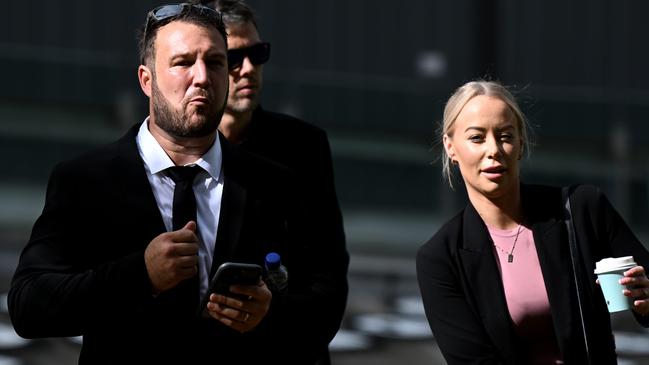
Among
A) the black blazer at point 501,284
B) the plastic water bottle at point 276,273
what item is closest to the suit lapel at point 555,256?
the black blazer at point 501,284

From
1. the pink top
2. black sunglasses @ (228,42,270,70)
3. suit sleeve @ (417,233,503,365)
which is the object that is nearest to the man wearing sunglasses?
black sunglasses @ (228,42,270,70)

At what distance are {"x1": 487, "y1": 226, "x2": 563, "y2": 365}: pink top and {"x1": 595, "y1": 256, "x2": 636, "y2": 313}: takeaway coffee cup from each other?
0.21 m

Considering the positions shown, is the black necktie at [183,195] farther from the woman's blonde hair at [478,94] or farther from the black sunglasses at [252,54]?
the black sunglasses at [252,54]

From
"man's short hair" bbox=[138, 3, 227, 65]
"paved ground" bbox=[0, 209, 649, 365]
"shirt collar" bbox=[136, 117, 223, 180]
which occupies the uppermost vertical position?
"man's short hair" bbox=[138, 3, 227, 65]

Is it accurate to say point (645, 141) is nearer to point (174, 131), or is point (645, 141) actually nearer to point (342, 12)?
point (342, 12)

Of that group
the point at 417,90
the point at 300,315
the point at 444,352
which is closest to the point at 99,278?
the point at 300,315

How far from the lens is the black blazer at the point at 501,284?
12.2 ft

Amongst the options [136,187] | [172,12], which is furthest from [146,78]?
[136,187]

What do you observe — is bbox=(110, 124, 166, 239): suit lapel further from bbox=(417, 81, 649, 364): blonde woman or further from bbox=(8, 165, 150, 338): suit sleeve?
bbox=(417, 81, 649, 364): blonde woman

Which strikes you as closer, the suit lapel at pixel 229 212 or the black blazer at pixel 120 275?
the black blazer at pixel 120 275

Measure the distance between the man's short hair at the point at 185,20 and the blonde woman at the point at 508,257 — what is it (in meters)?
0.92

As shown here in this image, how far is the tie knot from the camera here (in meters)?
3.22

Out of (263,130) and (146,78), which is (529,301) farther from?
(146,78)

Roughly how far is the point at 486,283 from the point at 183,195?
3.38 ft
